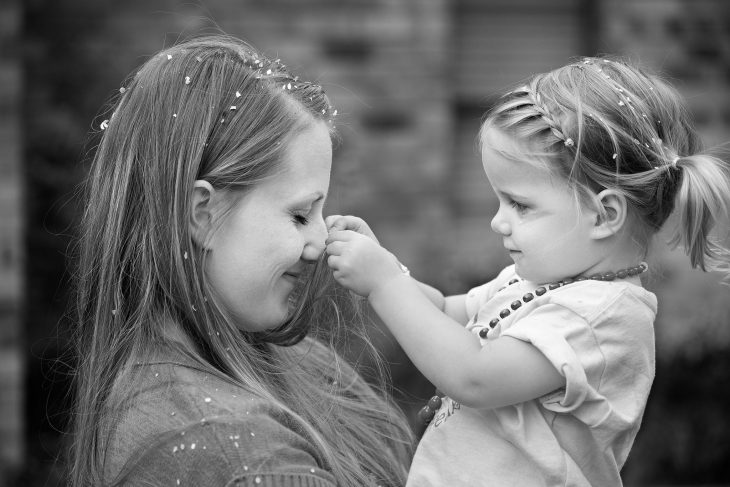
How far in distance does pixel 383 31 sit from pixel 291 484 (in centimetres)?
425

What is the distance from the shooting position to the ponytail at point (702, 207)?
197 cm

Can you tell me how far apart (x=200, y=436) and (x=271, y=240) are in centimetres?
41

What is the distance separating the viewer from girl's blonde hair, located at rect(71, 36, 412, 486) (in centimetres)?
181

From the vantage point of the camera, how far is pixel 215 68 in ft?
6.35

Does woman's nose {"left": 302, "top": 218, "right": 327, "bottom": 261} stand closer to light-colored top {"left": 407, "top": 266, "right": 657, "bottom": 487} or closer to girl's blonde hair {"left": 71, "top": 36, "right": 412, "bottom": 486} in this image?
girl's blonde hair {"left": 71, "top": 36, "right": 412, "bottom": 486}

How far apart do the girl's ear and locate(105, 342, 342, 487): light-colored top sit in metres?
0.74

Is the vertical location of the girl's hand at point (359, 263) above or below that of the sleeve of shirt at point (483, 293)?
above

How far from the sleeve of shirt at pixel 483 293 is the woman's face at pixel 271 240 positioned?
518mm

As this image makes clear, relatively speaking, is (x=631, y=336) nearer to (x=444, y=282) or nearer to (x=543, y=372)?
(x=543, y=372)

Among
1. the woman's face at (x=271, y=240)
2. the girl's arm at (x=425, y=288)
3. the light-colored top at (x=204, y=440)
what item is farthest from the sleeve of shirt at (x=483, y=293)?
the light-colored top at (x=204, y=440)

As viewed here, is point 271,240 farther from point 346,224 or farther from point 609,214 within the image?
point 609,214

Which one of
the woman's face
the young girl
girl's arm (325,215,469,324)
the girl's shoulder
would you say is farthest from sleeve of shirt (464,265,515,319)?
the woman's face

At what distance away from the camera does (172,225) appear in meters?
1.81

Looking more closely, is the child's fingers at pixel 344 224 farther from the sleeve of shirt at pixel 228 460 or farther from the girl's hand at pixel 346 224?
the sleeve of shirt at pixel 228 460
